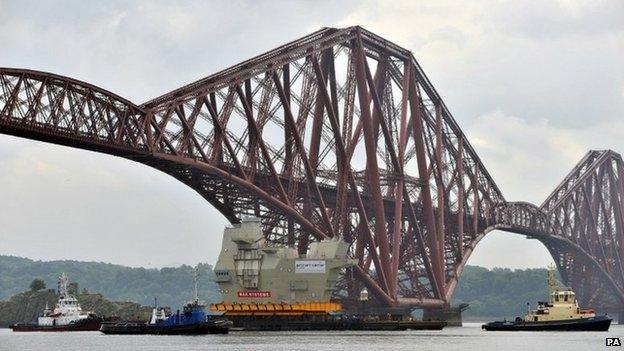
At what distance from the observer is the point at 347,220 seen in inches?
5551

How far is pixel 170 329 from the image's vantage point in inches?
4771

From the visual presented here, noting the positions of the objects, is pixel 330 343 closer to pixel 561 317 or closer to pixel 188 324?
pixel 188 324

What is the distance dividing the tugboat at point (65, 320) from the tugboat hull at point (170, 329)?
2808 cm

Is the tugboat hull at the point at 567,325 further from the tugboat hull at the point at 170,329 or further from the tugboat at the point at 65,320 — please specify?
the tugboat at the point at 65,320

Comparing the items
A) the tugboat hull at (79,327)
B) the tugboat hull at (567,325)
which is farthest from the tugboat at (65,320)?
the tugboat hull at (567,325)

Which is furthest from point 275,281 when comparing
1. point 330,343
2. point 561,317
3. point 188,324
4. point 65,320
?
point 65,320

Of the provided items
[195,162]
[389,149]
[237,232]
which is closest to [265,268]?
[237,232]

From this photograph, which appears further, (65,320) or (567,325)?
(65,320)

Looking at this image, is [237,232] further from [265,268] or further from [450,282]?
[450,282]

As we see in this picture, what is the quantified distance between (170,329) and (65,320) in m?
46.5

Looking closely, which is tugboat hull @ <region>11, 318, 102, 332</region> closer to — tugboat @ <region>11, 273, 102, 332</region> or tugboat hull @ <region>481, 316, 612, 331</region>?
tugboat @ <region>11, 273, 102, 332</region>

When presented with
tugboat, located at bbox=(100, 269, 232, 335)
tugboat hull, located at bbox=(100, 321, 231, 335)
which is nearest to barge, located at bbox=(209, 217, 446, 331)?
tugboat, located at bbox=(100, 269, 232, 335)

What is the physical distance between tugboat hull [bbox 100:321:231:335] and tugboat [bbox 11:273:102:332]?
2808 cm

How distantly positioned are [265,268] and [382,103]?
38.0 m
